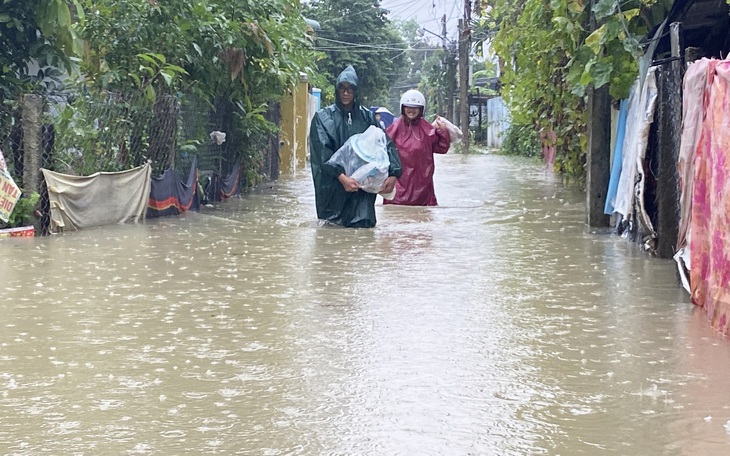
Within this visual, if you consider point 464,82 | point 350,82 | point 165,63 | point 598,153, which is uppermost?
point 464,82

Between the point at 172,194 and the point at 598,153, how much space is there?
17.7 feet

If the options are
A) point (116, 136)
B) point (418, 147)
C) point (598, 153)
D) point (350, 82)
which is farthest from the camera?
point (418, 147)

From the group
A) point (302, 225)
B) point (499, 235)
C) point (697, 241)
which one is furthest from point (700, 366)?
point (302, 225)

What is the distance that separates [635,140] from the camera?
9836mm

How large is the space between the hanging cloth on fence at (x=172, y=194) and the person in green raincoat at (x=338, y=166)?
6.67 ft

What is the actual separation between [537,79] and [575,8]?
4.96 metres

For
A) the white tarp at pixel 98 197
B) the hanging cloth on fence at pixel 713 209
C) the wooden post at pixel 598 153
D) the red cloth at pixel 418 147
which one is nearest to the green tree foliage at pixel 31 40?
the white tarp at pixel 98 197

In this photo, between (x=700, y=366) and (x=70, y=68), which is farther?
(x=70, y=68)

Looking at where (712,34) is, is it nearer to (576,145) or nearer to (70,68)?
(576,145)

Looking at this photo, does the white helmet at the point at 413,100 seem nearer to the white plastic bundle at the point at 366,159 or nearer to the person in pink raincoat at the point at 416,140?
the person in pink raincoat at the point at 416,140

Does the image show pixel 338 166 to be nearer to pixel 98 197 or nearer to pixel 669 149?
pixel 98 197

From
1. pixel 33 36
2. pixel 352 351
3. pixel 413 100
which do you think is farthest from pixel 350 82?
pixel 352 351

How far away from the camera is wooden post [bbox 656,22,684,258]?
8.58m

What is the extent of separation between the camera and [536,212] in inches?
560
